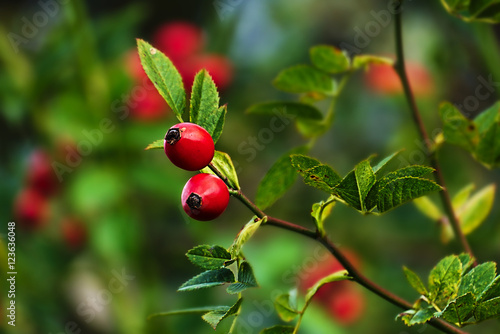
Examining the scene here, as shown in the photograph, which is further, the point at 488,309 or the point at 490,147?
the point at 490,147

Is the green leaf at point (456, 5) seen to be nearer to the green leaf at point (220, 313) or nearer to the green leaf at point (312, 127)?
the green leaf at point (312, 127)

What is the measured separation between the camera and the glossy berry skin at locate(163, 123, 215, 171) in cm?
34

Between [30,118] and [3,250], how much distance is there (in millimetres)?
344

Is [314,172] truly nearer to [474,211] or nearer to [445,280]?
[445,280]

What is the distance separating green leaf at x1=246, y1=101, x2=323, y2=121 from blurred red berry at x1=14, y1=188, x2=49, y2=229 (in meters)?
0.87

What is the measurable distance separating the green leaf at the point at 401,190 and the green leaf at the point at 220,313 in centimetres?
10

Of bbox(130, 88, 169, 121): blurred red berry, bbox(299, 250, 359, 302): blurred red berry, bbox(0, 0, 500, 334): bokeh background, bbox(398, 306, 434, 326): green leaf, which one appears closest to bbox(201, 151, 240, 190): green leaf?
bbox(398, 306, 434, 326): green leaf

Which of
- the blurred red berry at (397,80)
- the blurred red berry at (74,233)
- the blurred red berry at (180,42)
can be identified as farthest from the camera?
the blurred red berry at (397,80)

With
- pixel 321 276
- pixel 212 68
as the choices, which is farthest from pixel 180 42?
pixel 321 276

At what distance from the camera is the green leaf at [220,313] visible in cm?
34

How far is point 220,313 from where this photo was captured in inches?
14.0

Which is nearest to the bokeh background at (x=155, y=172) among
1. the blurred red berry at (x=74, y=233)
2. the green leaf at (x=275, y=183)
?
the blurred red berry at (x=74, y=233)

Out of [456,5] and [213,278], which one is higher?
[456,5]

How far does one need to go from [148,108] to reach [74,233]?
31 cm
